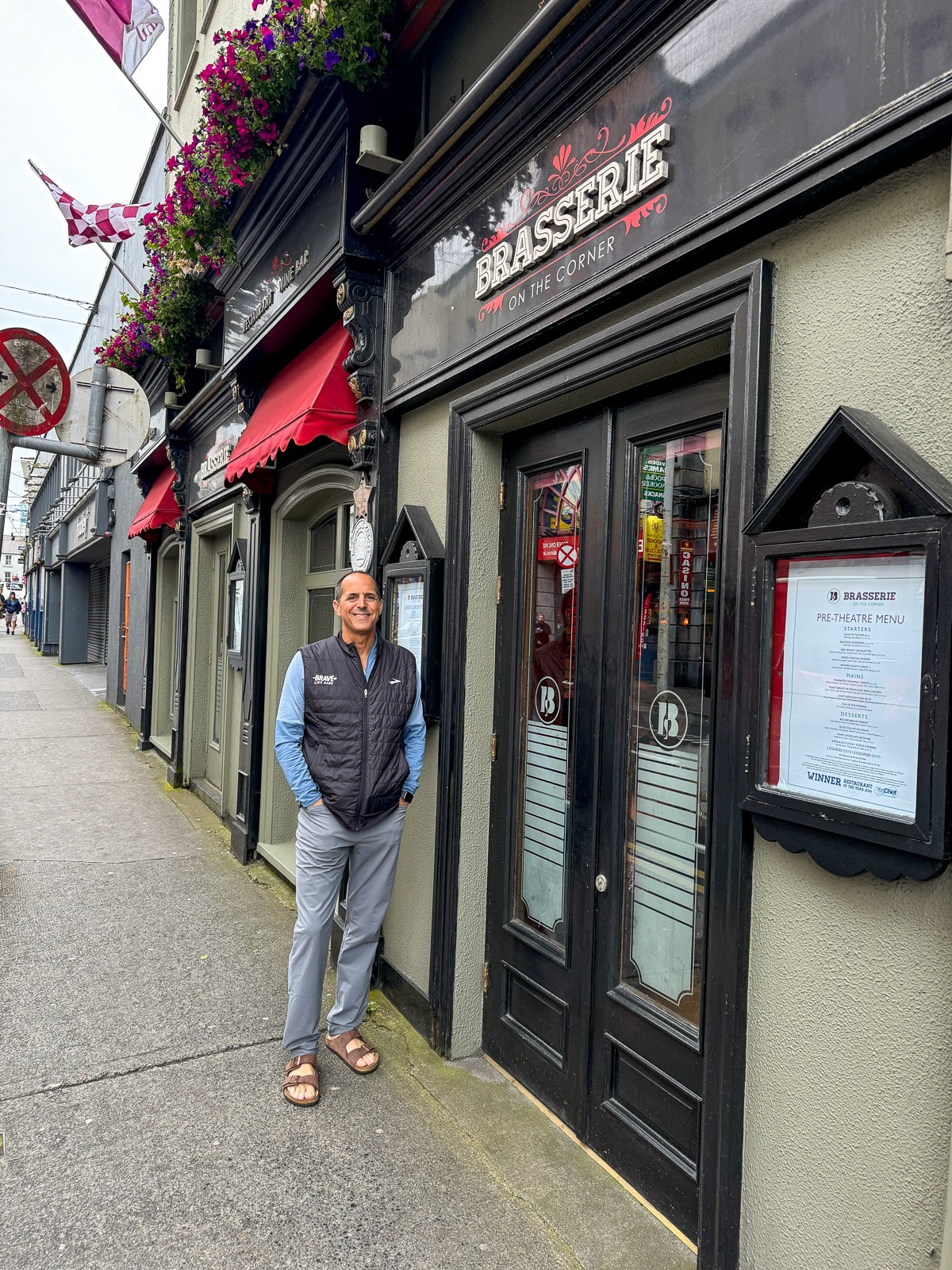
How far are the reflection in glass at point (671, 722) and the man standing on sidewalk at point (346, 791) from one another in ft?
3.45

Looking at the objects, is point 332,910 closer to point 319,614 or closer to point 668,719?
point 668,719

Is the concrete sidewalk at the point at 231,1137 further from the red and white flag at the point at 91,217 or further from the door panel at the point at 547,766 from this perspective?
the red and white flag at the point at 91,217

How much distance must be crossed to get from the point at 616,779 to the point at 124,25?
6.55 metres

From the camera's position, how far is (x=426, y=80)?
4152 mm

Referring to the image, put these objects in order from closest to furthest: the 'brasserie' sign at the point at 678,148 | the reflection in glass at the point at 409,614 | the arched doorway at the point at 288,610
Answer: the 'brasserie' sign at the point at 678,148 → the reflection in glass at the point at 409,614 → the arched doorway at the point at 288,610

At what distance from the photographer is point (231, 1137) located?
9.81ft

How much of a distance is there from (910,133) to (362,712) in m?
2.52

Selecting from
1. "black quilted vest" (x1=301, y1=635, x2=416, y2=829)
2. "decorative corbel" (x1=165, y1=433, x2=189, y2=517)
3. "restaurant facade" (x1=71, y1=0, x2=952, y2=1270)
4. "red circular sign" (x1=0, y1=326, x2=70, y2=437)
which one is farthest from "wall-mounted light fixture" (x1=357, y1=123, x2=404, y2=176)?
"decorative corbel" (x1=165, y1=433, x2=189, y2=517)

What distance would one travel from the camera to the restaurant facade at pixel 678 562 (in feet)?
5.89

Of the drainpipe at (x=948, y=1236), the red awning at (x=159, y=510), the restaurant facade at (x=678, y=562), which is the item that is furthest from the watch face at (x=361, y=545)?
the red awning at (x=159, y=510)

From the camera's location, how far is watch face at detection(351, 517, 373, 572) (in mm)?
4344

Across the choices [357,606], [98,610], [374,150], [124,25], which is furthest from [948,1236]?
[98,610]

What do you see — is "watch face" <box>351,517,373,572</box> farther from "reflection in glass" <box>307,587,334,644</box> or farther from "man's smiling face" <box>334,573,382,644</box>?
"reflection in glass" <box>307,587,334,644</box>

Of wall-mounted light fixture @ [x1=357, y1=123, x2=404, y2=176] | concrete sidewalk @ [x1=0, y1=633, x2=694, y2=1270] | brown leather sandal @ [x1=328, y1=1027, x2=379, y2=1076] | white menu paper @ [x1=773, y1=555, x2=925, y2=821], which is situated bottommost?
concrete sidewalk @ [x1=0, y1=633, x2=694, y2=1270]
